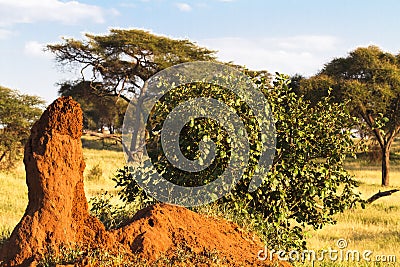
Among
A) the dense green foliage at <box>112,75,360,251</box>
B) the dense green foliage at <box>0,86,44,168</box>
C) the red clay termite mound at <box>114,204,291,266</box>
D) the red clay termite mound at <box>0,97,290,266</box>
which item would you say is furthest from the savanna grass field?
the dense green foliage at <box>0,86,44,168</box>

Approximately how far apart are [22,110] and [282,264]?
23276 mm

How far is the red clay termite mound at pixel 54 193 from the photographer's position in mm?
5562

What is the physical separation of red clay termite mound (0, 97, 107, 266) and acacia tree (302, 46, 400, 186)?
880 inches

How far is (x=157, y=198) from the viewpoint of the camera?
337 inches

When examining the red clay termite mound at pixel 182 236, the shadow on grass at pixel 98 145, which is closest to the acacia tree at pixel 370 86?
the red clay termite mound at pixel 182 236

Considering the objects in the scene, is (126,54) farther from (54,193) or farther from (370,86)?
(54,193)

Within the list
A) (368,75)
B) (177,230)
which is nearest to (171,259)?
(177,230)

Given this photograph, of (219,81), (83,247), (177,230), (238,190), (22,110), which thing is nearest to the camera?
(83,247)

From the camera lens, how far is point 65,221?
18.6 ft

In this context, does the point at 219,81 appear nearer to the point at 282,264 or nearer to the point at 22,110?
the point at 282,264

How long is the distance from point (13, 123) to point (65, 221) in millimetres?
22883

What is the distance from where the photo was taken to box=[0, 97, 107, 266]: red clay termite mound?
556cm

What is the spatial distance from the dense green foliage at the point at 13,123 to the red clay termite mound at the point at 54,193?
2096 cm

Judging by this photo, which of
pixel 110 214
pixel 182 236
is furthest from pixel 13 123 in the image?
pixel 182 236
